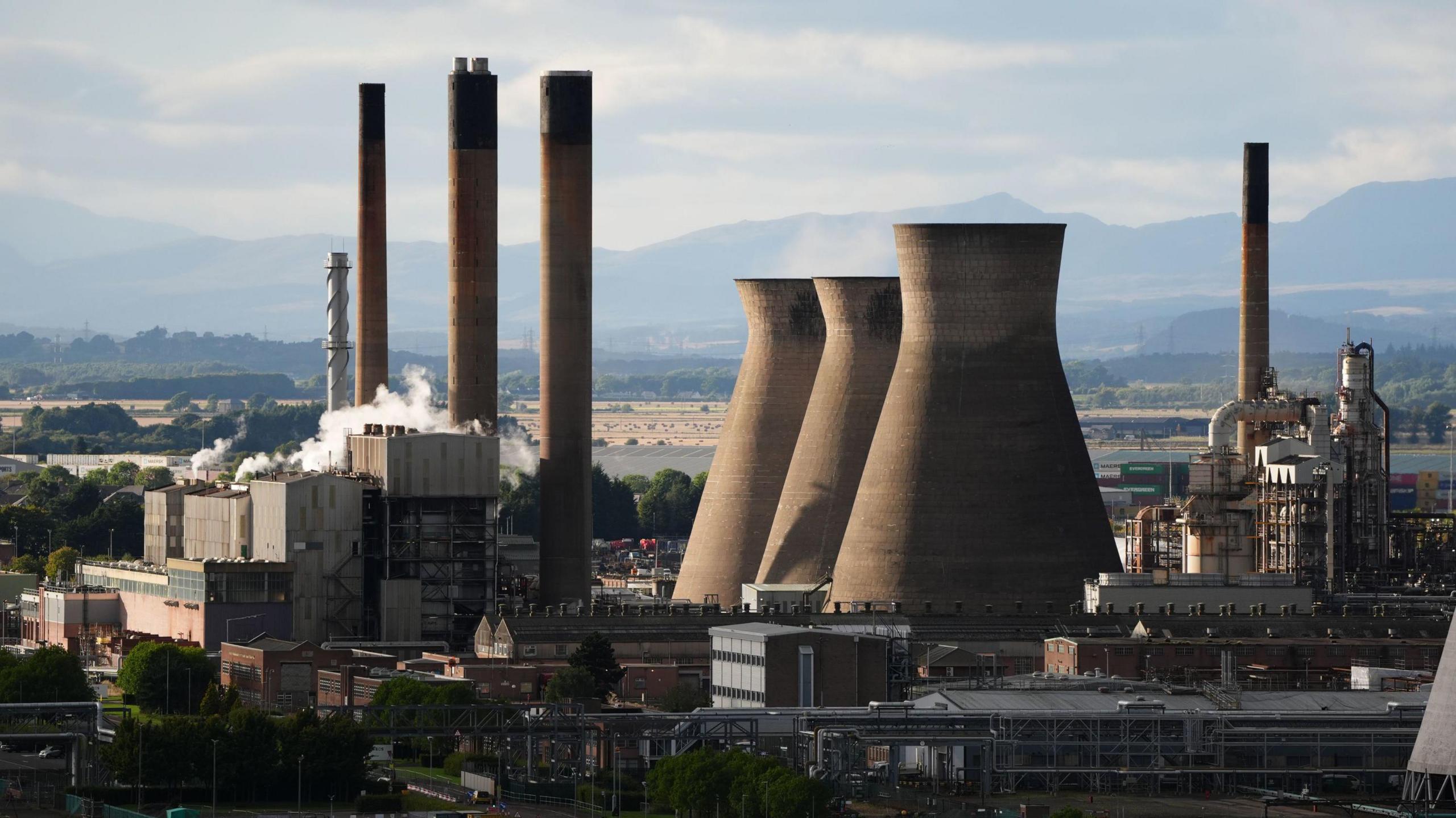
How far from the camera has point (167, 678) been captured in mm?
68250

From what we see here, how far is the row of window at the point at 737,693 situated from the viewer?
6391cm

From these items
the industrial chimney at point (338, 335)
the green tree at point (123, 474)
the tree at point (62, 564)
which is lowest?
the tree at point (62, 564)

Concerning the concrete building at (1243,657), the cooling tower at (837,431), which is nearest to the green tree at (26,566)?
the cooling tower at (837,431)

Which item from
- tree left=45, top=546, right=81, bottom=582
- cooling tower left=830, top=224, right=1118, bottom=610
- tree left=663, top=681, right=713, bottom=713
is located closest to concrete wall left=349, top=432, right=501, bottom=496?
cooling tower left=830, top=224, right=1118, bottom=610

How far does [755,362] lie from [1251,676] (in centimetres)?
2502

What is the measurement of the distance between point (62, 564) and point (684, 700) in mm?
44526

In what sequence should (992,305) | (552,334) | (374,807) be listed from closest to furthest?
1. (374,807)
2. (992,305)
3. (552,334)

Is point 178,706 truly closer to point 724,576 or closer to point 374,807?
point 374,807

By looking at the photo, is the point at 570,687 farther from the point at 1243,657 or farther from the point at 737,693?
the point at 1243,657

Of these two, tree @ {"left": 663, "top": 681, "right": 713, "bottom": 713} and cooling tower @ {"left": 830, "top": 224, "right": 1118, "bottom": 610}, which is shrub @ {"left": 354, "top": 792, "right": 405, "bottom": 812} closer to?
tree @ {"left": 663, "top": 681, "right": 713, "bottom": 713}

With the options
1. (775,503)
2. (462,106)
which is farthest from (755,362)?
(462,106)

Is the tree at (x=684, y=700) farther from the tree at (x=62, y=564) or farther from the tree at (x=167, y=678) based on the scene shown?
the tree at (x=62, y=564)

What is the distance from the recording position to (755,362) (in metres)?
89.9

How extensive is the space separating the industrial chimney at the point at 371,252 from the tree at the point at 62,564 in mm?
12243
